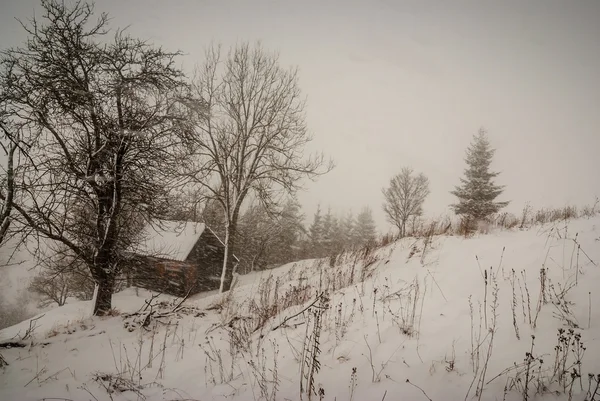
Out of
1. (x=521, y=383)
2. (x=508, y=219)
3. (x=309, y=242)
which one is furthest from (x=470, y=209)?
(x=521, y=383)

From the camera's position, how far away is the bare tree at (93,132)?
5.54 m

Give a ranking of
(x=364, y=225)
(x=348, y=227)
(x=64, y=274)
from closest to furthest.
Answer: (x=64, y=274) → (x=364, y=225) → (x=348, y=227)

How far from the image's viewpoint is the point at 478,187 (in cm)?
2355

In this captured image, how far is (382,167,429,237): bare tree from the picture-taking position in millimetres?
28719

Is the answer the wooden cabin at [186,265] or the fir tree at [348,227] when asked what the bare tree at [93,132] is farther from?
the fir tree at [348,227]

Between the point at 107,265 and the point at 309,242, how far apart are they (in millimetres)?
35324

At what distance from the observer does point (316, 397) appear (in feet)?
8.54

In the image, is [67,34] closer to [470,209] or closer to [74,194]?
[74,194]

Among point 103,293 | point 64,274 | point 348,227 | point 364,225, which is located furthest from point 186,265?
point 348,227

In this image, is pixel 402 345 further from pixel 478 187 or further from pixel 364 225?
pixel 364 225

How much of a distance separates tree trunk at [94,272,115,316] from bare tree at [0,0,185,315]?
0.8 inches

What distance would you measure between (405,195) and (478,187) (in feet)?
22.9

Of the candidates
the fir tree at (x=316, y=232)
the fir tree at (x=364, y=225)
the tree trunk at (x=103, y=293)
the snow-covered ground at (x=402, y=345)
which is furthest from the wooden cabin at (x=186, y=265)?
the fir tree at (x=364, y=225)

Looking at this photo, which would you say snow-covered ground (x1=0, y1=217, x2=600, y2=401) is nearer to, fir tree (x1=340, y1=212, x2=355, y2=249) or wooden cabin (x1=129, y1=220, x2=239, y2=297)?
wooden cabin (x1=129, y1=220, x2=239, y2=297)
